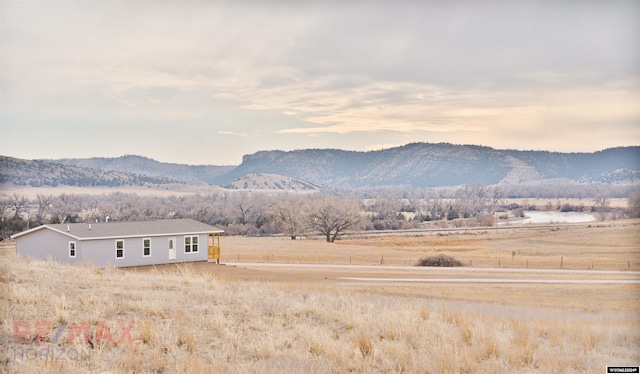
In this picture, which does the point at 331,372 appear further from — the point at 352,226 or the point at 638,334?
the point at 352,226

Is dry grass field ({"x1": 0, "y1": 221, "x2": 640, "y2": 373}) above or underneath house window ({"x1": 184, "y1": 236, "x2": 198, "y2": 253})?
above

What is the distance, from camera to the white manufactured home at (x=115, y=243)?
38719mm

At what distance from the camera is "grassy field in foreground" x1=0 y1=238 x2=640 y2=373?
27.2ft

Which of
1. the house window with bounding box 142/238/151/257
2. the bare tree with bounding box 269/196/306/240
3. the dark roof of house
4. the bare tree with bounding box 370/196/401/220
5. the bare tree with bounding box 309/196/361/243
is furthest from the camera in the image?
the bare tree with bounding box 370/196/401/220

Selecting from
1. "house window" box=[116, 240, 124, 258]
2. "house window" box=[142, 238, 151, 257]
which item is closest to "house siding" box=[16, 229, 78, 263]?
"house window" box=[116, 240, 124, 258]

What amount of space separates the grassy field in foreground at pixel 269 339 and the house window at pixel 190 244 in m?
30.1

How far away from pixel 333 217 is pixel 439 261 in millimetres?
36723

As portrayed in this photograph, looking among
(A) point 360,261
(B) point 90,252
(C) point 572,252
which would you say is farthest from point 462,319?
(C) point 572,252

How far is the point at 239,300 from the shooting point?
45.7ft

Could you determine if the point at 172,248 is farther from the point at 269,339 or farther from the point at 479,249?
the point at 479,249

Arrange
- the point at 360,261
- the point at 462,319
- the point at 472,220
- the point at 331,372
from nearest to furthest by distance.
Answer: the point at 331,372
the point at 462,319
the point at 360,261
the point at 472,220

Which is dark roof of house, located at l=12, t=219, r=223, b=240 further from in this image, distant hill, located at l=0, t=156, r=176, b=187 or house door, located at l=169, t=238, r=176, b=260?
distant hill, located at l=0, t=156, r=176, b=187

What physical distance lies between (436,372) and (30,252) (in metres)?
38.2

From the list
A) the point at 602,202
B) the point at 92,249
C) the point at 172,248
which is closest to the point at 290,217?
the point at 172,248
